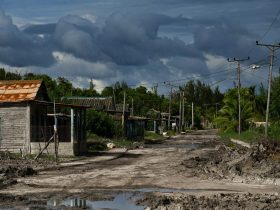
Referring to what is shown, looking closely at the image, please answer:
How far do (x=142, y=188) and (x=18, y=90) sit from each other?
20.9m

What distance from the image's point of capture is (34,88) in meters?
39.0

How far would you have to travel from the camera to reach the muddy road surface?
1544cm

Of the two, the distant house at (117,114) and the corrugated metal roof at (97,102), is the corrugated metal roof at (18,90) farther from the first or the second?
the corrugated metal roof at (97,102)

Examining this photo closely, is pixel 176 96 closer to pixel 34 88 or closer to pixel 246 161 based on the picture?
pixel 34 88

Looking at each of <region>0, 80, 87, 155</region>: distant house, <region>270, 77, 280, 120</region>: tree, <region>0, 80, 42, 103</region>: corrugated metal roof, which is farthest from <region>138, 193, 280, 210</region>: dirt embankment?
<region>270, 77, 280, 120</region>: tree

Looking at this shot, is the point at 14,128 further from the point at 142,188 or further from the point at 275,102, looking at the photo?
the point at 275,102

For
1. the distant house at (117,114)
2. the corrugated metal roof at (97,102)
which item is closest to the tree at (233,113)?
the distant house at (117,114)

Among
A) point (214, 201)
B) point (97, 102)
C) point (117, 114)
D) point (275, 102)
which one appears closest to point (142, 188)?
point (214, 201)

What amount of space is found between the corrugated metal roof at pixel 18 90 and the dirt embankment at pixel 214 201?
22.2 m

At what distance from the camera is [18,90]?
38.5 meters

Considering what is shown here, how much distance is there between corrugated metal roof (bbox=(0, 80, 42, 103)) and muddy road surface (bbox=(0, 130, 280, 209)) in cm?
973

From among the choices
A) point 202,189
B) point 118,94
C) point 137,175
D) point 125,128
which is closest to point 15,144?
point 137,175

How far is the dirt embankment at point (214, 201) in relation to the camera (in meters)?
14.4

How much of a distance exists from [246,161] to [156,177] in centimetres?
567
